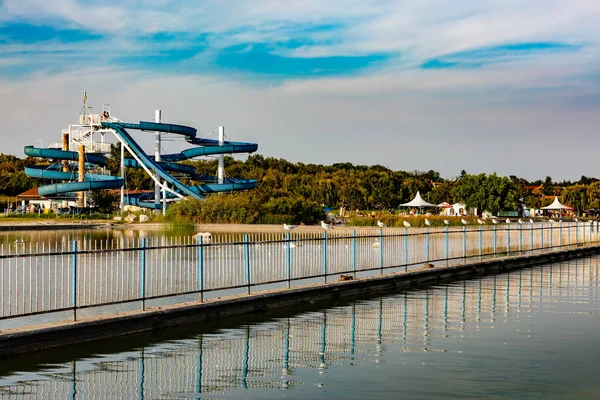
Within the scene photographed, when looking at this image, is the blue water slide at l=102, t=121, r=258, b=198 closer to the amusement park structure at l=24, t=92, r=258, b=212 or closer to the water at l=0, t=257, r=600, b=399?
the amusement park structure at l=24, t=92, r=258, b=212

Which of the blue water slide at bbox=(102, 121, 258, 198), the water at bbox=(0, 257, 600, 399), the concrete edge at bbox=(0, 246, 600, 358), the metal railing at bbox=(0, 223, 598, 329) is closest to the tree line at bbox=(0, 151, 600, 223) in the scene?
the blue water slide at bbox=(102, 121, 258, 198)

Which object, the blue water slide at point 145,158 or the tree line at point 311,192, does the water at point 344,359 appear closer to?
the tree line at point 311,192

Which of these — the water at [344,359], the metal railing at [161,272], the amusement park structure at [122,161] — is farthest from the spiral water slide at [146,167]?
the water at [344,359]

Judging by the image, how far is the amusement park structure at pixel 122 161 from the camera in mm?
94812

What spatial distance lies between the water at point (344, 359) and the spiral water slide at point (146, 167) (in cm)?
7539

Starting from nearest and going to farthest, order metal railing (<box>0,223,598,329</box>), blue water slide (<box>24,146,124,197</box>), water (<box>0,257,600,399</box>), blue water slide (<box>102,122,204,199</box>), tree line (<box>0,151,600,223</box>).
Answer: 1. water (<box>0,257,600,399</box>)
2. metal railing (<box>0,223,598,329</box>)
3. tree line (<box>0,151,600,223</box>)
4. blue water slide (<box>24,146,124,197</box>)
5. blue water slide (<box>102,122,204,199</box>)

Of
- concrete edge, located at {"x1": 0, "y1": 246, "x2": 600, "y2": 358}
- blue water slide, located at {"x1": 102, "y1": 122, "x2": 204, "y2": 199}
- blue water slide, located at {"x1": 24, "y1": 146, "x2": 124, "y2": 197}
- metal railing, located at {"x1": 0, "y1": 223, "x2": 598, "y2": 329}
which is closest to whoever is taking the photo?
concrete edge, located at {"x1": 0, "y1": 246, "x2": 600, "y2": 358}

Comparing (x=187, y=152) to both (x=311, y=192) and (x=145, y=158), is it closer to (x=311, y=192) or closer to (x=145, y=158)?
(x=145, y=158)

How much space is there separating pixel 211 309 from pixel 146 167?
84.6 m

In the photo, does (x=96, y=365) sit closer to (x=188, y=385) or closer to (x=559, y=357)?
(x=188, y=385)

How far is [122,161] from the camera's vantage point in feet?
322

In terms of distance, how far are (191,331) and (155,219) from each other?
65.6 metres

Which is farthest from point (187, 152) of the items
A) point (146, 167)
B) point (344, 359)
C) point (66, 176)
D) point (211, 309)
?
point (344, 359)

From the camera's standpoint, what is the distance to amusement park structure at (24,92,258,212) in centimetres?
9481
